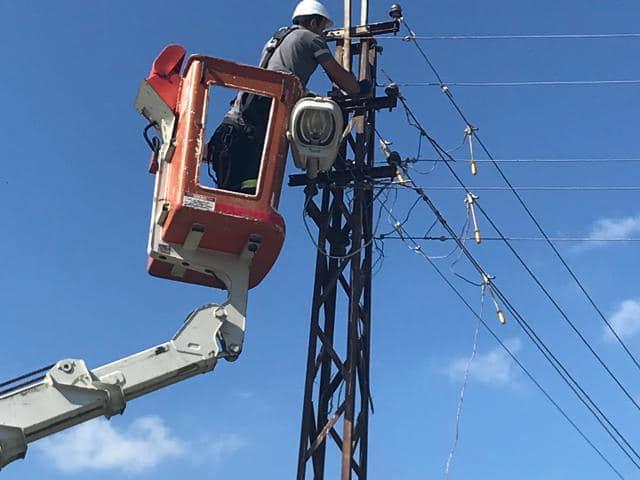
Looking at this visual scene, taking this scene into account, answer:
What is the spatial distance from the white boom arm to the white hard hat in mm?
2742

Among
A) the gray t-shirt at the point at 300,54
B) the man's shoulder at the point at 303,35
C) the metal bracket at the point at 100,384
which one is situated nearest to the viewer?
the metal bracket at the point at 100,384

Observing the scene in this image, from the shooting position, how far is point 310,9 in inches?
375

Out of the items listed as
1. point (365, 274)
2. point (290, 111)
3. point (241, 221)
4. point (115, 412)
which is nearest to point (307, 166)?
point (290, 111)

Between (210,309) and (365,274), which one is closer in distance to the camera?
(210,309)

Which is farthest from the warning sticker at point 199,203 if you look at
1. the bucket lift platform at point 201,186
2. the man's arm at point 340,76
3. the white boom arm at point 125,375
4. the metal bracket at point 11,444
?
the man's arm at point 340,76

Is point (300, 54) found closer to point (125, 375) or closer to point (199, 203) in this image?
point (199, 203)

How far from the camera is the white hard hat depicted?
31.2 ft

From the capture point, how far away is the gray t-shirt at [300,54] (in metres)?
8.86

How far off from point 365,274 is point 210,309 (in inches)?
114

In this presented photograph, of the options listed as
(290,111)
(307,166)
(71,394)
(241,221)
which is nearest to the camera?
(71,394)

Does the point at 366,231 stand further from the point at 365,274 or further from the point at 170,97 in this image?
the point at 170,97

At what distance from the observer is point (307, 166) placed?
8.72 meters

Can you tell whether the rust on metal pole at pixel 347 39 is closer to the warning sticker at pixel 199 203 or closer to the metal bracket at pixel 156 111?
the metal bracket at pixel 156 111

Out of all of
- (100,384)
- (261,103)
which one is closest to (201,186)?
(261,103)
